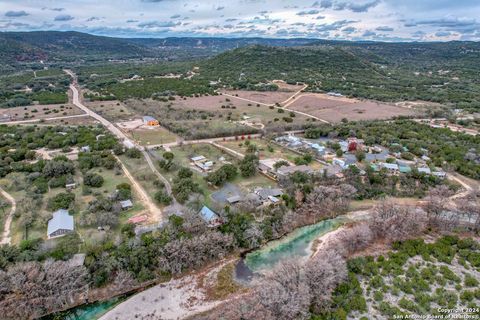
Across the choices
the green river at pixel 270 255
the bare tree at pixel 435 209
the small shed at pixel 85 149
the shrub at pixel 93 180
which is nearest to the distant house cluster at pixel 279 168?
the green river at pixel 270 255

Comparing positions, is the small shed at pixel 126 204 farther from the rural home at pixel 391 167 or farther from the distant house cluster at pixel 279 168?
the rural home at pixel 391 167

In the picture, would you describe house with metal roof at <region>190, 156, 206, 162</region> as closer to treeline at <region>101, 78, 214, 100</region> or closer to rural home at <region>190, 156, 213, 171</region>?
rural home at <region>190, 156, 213, 171</region>

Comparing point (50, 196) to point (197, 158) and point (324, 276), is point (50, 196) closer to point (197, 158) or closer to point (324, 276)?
point (197, 158)

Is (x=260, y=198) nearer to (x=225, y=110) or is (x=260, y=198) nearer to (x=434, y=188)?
(x=434, y=188)

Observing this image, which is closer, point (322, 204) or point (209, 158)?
point (322, 204)

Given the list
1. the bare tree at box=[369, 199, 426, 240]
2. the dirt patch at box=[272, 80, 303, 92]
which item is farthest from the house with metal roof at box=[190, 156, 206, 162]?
the dirt patch at box=[272, 80, 303, 92]

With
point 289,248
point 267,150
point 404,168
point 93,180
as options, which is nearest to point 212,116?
point 267,150
